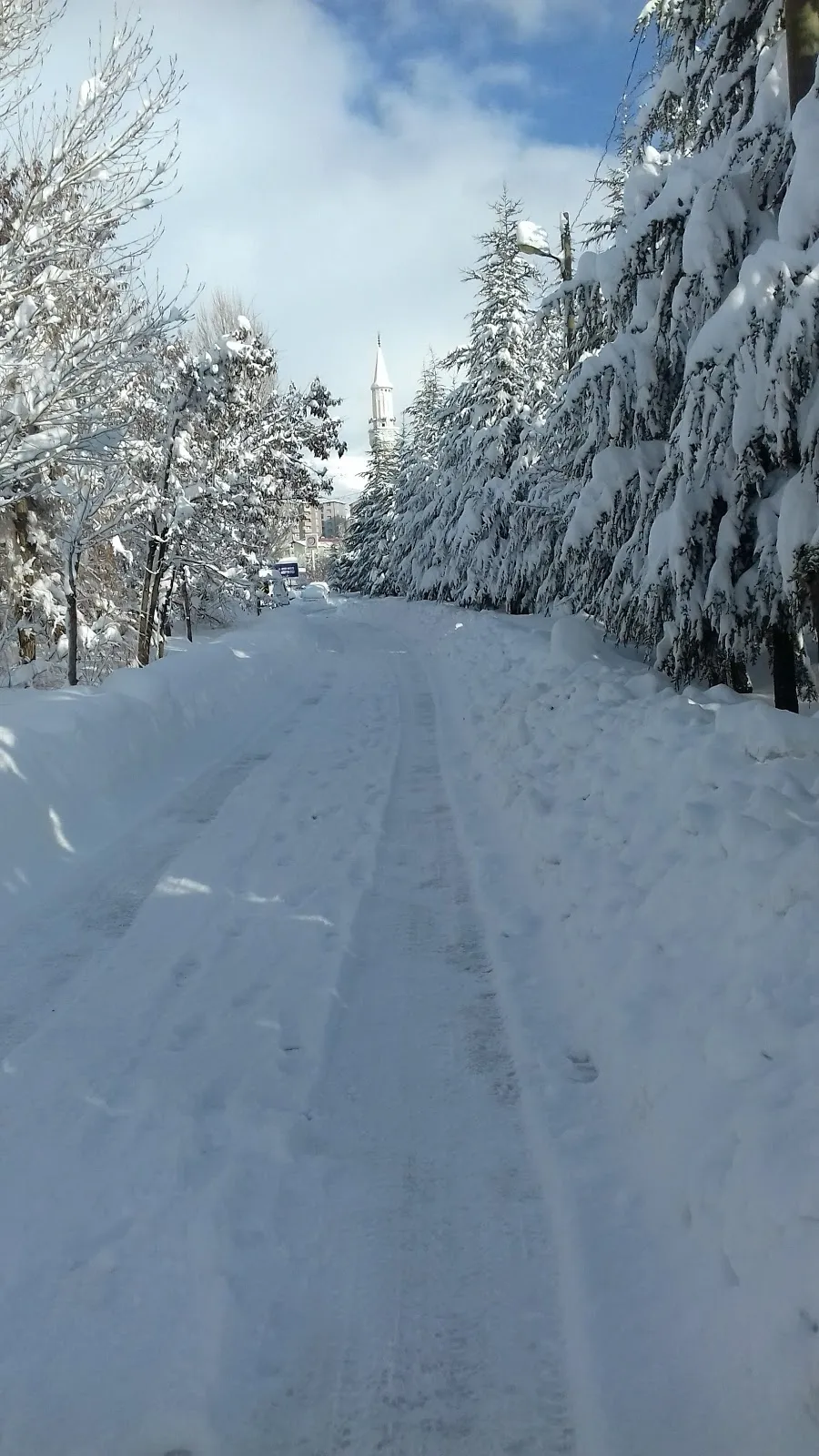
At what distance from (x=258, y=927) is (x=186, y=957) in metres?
0.49

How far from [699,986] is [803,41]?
6.32 metres

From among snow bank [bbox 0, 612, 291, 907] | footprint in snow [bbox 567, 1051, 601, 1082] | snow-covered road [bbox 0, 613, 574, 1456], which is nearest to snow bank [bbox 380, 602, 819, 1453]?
footprint in snow [bbox 567, 1051, 601, 1082]

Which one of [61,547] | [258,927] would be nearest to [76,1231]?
[258,927]

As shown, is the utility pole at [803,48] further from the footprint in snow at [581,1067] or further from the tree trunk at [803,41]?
the footprint in snow at [581,1067]

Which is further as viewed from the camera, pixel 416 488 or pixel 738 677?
pixel 416 488

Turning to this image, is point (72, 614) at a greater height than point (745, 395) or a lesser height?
lesser

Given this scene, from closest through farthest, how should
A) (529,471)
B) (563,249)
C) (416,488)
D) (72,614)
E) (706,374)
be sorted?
(706,374) → (72,614) → (563,249) → (529,471) → (416,488)

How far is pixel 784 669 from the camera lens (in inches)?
304

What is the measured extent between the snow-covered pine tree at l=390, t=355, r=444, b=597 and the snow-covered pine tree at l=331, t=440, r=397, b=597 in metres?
3.11

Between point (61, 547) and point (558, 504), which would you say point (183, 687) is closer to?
point (61, 547)

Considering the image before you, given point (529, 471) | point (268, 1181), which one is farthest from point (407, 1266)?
point (529, 471)

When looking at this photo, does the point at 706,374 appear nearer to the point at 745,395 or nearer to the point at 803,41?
the point at 745,395

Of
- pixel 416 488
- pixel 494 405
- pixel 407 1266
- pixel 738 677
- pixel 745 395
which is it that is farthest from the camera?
pixel 416 488

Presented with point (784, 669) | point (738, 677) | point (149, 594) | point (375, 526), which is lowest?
point (738, 677)
